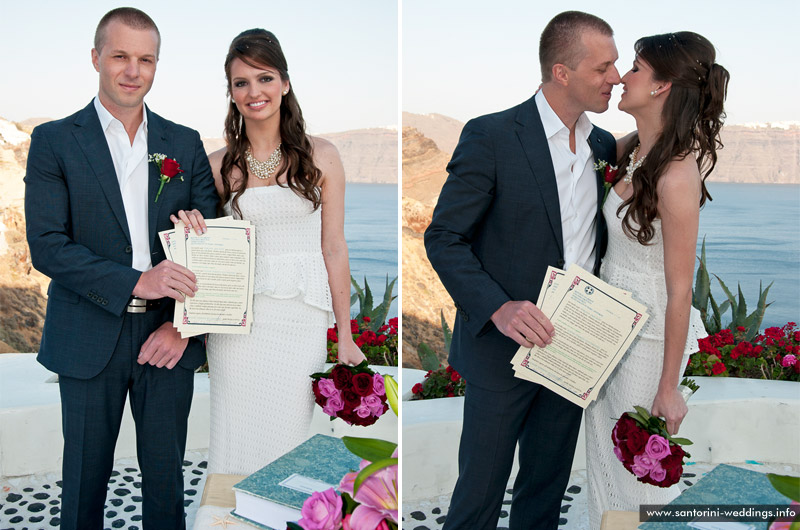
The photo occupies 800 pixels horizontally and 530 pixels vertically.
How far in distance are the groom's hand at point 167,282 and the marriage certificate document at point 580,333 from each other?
1.07 metres

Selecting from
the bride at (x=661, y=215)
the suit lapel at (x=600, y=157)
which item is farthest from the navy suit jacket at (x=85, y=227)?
the bride at (x=661, y=215)

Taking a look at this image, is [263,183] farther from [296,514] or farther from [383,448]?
[383,448]

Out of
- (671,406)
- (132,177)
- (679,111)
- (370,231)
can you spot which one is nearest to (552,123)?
(679,111)

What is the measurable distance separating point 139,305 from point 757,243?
335 inches

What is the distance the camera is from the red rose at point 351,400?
2.37m

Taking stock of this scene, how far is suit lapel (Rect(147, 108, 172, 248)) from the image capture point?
8.13 feet

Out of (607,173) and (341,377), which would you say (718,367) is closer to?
(607,173)

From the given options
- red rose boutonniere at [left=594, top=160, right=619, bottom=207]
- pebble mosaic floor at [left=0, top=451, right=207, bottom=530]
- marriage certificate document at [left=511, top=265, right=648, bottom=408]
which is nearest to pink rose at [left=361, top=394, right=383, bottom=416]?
marriage certificate document at [left=511, top=265, right=648, bottom=408]

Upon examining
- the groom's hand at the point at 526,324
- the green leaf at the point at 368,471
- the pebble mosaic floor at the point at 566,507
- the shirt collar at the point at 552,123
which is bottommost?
the pebble mosaic floor at the point at 566,507

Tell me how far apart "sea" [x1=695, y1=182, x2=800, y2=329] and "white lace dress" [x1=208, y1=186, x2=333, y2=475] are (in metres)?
7.22

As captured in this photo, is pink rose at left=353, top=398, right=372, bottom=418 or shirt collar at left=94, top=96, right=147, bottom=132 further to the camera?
shirt collar at left=94, top=96, right=147, bottom=132

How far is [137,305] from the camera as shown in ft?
8.17

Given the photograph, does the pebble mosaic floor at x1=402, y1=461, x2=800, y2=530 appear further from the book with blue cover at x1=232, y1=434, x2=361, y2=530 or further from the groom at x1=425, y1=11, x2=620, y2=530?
the book with blue cover at x1=232, y1=434, x2=361, y2=530

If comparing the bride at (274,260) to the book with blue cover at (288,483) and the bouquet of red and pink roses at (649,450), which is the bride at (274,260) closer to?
the book with blue cover at (288,483)
